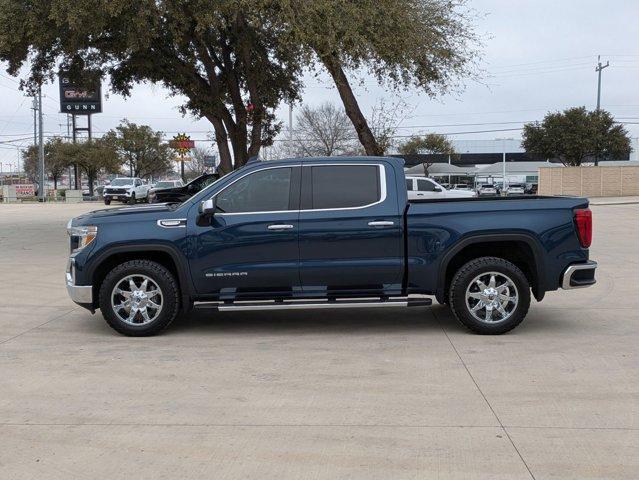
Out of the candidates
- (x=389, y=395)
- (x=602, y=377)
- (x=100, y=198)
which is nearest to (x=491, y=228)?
(x=602, y=377)

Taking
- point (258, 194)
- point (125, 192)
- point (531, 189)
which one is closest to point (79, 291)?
point (258, 194)

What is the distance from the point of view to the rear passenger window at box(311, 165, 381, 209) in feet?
25.6

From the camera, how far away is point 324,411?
5383 mm

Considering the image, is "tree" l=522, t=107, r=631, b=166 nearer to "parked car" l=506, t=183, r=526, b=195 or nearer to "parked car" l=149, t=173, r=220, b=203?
"parked car" l=506, t=183, r=526, b=195

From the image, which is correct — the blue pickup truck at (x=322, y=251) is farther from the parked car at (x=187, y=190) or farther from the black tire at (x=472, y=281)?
the parked car at (x=187, y=190)

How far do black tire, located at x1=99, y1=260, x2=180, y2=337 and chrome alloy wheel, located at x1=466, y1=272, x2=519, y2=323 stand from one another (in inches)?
126

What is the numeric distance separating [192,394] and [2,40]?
43.1 ft

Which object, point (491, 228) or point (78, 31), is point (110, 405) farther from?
point (78, 31)

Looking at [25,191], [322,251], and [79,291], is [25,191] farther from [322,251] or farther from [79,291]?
[322,251]

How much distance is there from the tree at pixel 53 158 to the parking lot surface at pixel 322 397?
65.2m

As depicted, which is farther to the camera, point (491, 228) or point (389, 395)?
point (491, 228)

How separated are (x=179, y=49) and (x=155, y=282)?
14617mm

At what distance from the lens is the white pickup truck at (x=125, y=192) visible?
49.9m

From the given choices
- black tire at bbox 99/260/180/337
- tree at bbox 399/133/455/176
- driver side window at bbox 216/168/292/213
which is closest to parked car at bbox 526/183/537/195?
tree at bbox 399/133/455/176
